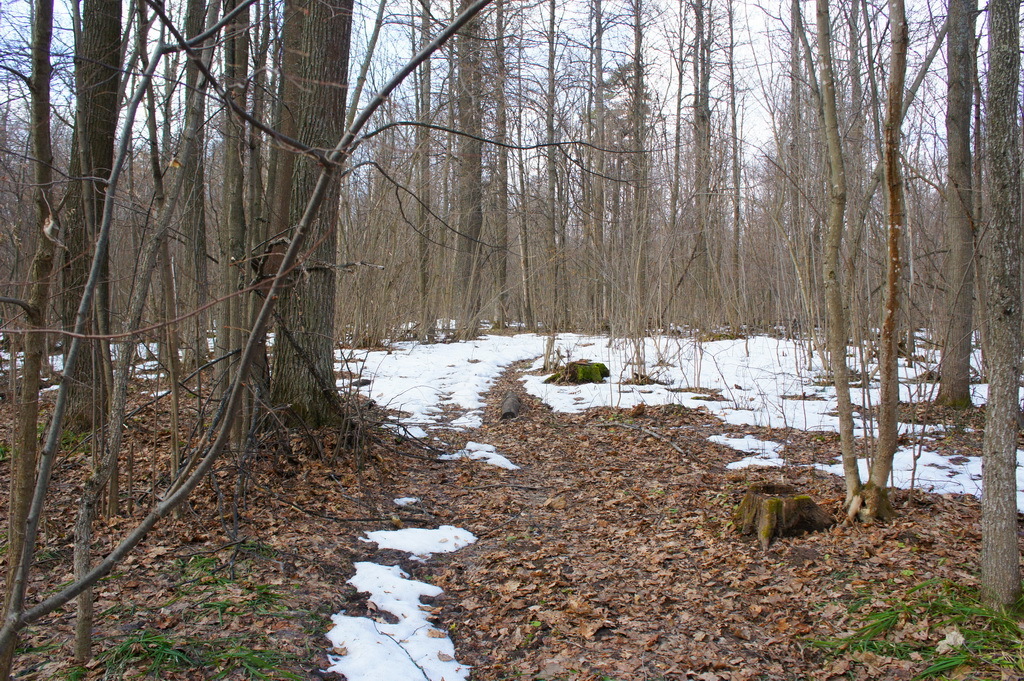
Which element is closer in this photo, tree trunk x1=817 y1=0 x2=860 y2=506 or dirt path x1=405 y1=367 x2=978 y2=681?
dirt path x1=405 y1=367 x2=978 y2=681

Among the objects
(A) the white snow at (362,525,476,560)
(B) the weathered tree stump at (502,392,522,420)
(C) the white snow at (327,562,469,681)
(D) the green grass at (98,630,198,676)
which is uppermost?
(B) the weathered tree stump at (502,392,522,420)

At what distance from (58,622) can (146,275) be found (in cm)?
170

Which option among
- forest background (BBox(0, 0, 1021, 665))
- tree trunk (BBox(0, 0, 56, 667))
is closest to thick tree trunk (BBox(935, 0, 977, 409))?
forest background (BBox(0, 0, 1021, 665))

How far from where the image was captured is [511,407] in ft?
27.4

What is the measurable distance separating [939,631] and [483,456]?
4298 millimetres

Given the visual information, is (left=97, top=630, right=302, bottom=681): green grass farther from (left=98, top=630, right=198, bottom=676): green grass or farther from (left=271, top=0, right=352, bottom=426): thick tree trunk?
(left=271, top=0, right=352, bottom=426): thick tree trunk

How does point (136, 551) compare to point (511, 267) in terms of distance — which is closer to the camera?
point (136, 551)

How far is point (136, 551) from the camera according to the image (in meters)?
3.61

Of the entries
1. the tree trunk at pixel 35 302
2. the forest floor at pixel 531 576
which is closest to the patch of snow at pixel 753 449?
the forest floor at pixel 531 576

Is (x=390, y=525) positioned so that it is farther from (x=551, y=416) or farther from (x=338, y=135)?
(x=551, y=416)

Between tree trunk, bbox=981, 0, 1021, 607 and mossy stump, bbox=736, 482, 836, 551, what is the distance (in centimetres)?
130

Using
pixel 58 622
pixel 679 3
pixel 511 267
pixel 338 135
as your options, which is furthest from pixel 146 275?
pixel 511 267

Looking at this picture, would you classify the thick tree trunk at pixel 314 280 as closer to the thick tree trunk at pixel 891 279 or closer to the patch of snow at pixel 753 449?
the patch of snow at pixel 753 449

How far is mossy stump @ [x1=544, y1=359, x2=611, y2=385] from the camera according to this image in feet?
34.3
